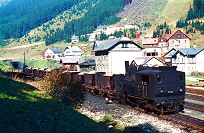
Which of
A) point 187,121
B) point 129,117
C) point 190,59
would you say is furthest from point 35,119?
point 190,59

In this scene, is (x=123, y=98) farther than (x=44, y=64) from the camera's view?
No

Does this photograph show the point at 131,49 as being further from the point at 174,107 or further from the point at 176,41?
the point at 176,41

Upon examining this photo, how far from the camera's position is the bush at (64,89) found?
814 inches

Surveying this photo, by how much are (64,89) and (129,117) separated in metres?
5.93

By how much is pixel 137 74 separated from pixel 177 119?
200 inches

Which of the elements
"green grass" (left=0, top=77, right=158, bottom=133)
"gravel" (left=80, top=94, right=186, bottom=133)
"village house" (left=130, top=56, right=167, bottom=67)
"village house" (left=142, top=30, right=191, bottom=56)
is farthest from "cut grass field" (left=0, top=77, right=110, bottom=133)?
"village house" (left=142, top=30, right=191, bottom=56)

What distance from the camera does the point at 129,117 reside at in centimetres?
1981

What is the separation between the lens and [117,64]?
59062mm

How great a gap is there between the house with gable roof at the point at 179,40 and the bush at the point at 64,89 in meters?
91.3

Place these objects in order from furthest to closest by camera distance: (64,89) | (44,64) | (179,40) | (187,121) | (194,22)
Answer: (194,22) → (179,40) → (44,64) → (64,89) → (187,121)

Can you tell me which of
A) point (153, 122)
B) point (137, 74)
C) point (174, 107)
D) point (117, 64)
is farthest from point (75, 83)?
point (117, 64)

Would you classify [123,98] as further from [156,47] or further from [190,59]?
[156,47]

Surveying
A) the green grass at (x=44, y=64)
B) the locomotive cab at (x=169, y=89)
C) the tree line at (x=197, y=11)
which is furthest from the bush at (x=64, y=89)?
the tree line at (x=197, y=11)

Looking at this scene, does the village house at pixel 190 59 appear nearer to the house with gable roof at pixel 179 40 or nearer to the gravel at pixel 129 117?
the house with gable roof at pixel 179 40
